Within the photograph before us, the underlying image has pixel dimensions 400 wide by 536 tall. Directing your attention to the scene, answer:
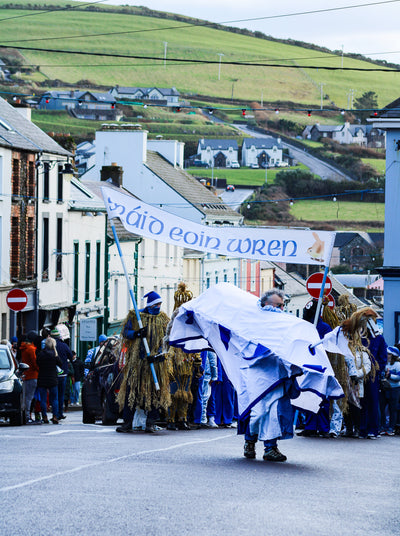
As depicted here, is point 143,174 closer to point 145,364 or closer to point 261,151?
point 145,364

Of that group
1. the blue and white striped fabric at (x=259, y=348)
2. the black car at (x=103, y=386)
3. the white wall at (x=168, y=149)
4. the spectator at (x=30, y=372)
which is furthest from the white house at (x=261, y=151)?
the blue and white striped fabric at (x=259, y=348)

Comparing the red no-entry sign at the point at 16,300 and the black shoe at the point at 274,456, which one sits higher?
the red no-entry sign at the point at 16,300

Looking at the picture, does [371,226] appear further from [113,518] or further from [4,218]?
[113,518]

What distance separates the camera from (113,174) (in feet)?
199

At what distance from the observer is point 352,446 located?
14266 mm

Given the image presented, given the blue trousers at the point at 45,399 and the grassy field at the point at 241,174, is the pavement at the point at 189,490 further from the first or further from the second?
the grassy field at the point at 241,174

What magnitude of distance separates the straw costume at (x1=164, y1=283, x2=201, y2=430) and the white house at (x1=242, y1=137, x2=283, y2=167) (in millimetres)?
141385

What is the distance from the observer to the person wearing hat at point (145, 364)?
14609 millimetres

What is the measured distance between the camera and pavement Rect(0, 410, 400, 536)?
7473mm

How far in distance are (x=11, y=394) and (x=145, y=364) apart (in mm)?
5462

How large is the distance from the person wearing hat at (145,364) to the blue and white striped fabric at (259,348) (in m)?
2.62

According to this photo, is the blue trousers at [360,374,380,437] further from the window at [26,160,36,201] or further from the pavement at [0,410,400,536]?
the window at [26,160,36,201]

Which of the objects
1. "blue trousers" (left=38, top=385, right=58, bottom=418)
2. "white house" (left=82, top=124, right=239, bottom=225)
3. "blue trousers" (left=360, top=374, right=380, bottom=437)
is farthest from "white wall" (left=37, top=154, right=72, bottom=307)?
"blue trousers" (left=360, top=374, right=380, bottom=437)

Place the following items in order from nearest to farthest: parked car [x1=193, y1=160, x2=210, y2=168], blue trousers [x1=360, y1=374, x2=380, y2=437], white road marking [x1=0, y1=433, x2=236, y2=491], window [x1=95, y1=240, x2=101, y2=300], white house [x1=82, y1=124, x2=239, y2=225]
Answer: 1. white road marking [x1=0, y1=433, x2=236, y2=491]
2. blue trousers [x1=360, y1=374, x2=380, y2=437]
3. window [x1=95, y1=240, x2=101, y2=300]
4. white house [x1=82, y1=124, x2=239, y2=225]
5. parked car [x1=193, y1=160, x2=210, y2=168]
